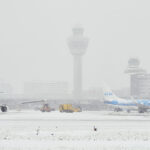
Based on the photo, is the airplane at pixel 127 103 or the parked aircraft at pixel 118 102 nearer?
the airplane at pixel 127 103

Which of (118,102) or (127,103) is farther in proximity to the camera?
(118,102)

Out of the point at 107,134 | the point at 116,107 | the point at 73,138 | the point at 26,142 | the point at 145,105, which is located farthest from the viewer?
the point at 116,107

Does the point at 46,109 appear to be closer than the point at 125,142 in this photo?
No

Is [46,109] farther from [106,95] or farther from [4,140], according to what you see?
[4,140]

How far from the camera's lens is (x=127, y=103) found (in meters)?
72.8

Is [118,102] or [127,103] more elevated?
[118,102]

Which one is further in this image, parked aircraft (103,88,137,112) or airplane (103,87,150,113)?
parked aircraft (103,88,137,112)

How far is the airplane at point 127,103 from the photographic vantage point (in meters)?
68.6

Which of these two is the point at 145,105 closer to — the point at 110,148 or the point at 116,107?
the point at 116,107

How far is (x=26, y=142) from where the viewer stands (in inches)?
918

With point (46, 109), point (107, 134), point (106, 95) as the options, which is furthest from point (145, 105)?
point (107, 134)

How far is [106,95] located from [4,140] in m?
55.2

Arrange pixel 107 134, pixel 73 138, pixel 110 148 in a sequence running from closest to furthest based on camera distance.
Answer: pixel 110 148 < pixel 73 138 < pixel 107 134

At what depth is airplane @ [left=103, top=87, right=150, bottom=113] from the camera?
68625mm
